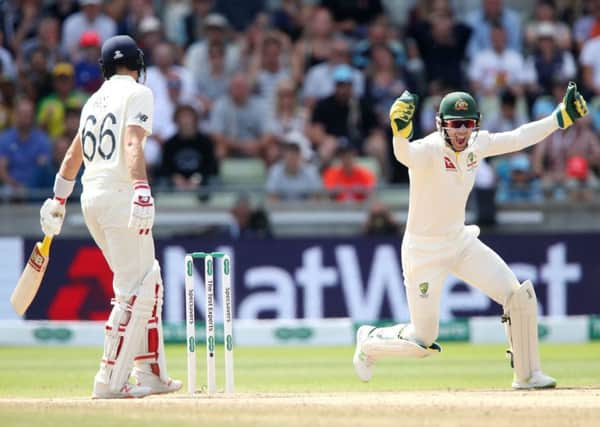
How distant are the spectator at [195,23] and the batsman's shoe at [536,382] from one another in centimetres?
809

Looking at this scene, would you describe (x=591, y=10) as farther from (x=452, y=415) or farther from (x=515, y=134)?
(x=452, y=415)

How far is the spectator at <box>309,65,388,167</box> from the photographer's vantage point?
546 inches

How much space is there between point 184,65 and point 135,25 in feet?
2.28

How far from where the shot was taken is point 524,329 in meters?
7.71

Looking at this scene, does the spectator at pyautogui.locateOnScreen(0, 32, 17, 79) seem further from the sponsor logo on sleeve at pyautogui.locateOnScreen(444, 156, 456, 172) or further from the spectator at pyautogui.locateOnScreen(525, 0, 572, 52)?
the sponsor logo on sleeve at pyautogui.locateOnScreen(444, 156, 456, 172)

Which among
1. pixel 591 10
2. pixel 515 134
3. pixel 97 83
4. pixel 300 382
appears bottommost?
pixel 300 382

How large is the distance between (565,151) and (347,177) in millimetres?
2237

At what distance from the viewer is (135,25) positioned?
14.8 meters

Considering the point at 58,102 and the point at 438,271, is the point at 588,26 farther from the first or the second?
the point at 438,271

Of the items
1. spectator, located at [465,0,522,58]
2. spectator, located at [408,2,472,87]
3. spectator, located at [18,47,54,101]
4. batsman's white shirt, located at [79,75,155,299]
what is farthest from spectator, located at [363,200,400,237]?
batsman's white shirt, located at [79,75,155,299]

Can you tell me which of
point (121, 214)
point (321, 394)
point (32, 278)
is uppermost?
point (121, 214)

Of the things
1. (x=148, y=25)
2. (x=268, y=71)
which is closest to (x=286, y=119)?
(x=268, y=71)

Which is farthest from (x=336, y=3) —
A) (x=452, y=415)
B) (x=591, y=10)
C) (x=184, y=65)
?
(x=452, y=415)

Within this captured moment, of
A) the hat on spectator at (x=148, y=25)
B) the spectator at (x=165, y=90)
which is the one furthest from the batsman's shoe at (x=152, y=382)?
the hat on spectator at (x=148, y=25)
